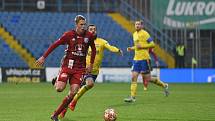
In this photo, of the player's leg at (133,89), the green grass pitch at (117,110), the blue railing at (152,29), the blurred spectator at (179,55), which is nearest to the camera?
the green grass pitch at (117,110)

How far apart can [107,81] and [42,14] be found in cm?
802

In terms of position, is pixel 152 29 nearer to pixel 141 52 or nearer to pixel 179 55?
pixel 179 55

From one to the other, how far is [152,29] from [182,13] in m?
2.68

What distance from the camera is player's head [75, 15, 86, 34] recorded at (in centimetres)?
1308

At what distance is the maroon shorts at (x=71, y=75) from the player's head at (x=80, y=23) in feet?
2.68

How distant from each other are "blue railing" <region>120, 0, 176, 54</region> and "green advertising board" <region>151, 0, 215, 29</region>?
643 mm

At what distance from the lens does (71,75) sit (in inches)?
531

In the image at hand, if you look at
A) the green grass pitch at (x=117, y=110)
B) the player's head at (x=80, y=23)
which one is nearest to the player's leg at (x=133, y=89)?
the green grass pitch at (x=117, y=110)

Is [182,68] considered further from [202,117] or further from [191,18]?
[202,117]

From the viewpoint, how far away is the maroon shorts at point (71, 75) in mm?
13383

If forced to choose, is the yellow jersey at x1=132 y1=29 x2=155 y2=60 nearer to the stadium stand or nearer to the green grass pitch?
the green grass pitch

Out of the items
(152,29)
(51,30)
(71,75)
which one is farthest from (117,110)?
(152,29)

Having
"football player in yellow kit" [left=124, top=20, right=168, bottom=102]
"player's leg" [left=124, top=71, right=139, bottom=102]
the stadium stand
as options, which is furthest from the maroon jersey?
the stadium stand

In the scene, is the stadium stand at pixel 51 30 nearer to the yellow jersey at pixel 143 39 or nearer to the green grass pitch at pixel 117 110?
the yellow jersey at pixel 143 39
